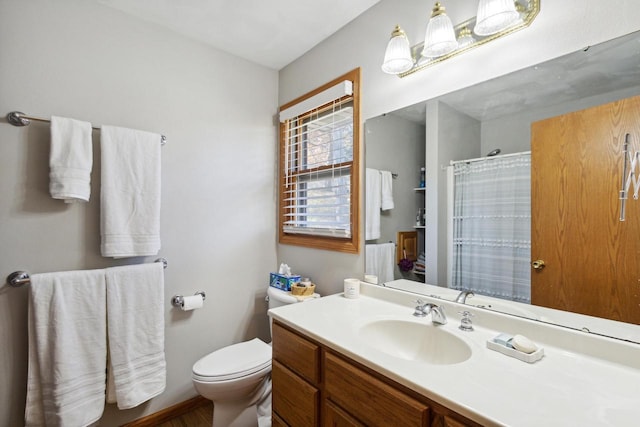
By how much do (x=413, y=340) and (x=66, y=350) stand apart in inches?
64.4

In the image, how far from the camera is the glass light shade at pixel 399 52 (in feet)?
4.41

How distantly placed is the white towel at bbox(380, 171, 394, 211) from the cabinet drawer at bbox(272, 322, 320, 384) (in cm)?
80

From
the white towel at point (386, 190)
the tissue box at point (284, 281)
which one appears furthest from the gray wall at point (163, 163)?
the white towel at point (386, 190)

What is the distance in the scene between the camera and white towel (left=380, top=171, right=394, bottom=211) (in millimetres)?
1531

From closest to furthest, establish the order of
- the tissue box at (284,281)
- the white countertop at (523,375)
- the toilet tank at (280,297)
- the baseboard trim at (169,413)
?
1. the white countertop at (523,375)
2. the baseboard trim at (169,413)
3. the toilet tank at (280,297)
4. the tissue box at (284,281)

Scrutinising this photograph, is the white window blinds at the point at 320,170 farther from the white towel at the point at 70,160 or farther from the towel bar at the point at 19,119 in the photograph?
the towel bar at the point at 19,119

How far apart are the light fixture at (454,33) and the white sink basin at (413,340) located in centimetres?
116

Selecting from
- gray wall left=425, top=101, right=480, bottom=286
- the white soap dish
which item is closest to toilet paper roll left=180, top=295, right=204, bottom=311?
gray wall left=425, top=101, right=480, bottom=286

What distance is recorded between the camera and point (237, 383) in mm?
1514

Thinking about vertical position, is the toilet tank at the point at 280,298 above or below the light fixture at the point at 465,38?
below

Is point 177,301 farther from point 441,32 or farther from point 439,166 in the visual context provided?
point 441,32

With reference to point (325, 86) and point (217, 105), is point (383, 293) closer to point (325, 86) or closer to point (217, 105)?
point (325, 86)

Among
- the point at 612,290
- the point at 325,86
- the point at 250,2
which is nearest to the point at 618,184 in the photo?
the point at 612,290

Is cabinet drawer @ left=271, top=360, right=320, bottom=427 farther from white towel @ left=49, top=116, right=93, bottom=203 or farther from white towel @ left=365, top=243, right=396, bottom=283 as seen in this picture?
white towel @ left=49, top=116, right=93, bottom=203
